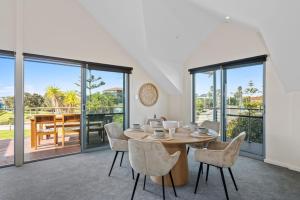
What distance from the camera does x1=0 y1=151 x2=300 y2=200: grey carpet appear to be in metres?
2.33

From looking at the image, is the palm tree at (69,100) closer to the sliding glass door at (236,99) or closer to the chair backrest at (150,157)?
the sliding glass door at (236,99)

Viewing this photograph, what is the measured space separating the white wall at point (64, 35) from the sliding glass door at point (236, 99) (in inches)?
79.3

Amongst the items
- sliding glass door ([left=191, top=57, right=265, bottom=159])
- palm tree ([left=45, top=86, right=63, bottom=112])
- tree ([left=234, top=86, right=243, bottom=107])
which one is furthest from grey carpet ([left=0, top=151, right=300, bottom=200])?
palm tree ([left=45, top=86, right=63, bottom=112])

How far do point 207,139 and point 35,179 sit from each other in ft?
8.71

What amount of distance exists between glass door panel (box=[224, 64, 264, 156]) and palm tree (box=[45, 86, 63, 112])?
4881 mm

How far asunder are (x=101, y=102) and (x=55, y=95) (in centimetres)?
198

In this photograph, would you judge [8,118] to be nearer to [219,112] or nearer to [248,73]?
[219,112]

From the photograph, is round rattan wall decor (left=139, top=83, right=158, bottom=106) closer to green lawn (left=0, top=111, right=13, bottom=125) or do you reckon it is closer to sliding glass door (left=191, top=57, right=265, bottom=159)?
sliding glass door (left=191, top=57, right=265, bottom=159)

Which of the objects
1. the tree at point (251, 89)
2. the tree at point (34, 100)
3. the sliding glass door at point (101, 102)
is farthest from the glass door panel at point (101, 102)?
the tree at point (251, 89)

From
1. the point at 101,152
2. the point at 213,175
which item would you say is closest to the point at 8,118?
the point at 101,152

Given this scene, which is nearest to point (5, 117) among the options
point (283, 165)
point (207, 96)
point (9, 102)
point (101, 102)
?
point (9, 102)

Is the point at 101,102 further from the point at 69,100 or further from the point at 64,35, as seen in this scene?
the point at 64,35

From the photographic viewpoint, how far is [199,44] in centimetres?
484

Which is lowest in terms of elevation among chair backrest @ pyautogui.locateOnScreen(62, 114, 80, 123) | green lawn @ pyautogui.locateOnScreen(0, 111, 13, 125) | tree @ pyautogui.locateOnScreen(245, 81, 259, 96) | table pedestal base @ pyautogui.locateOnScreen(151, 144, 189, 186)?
table pedestal base @ pyautogui.locateOnScreen(151, 144, 189, 186)
